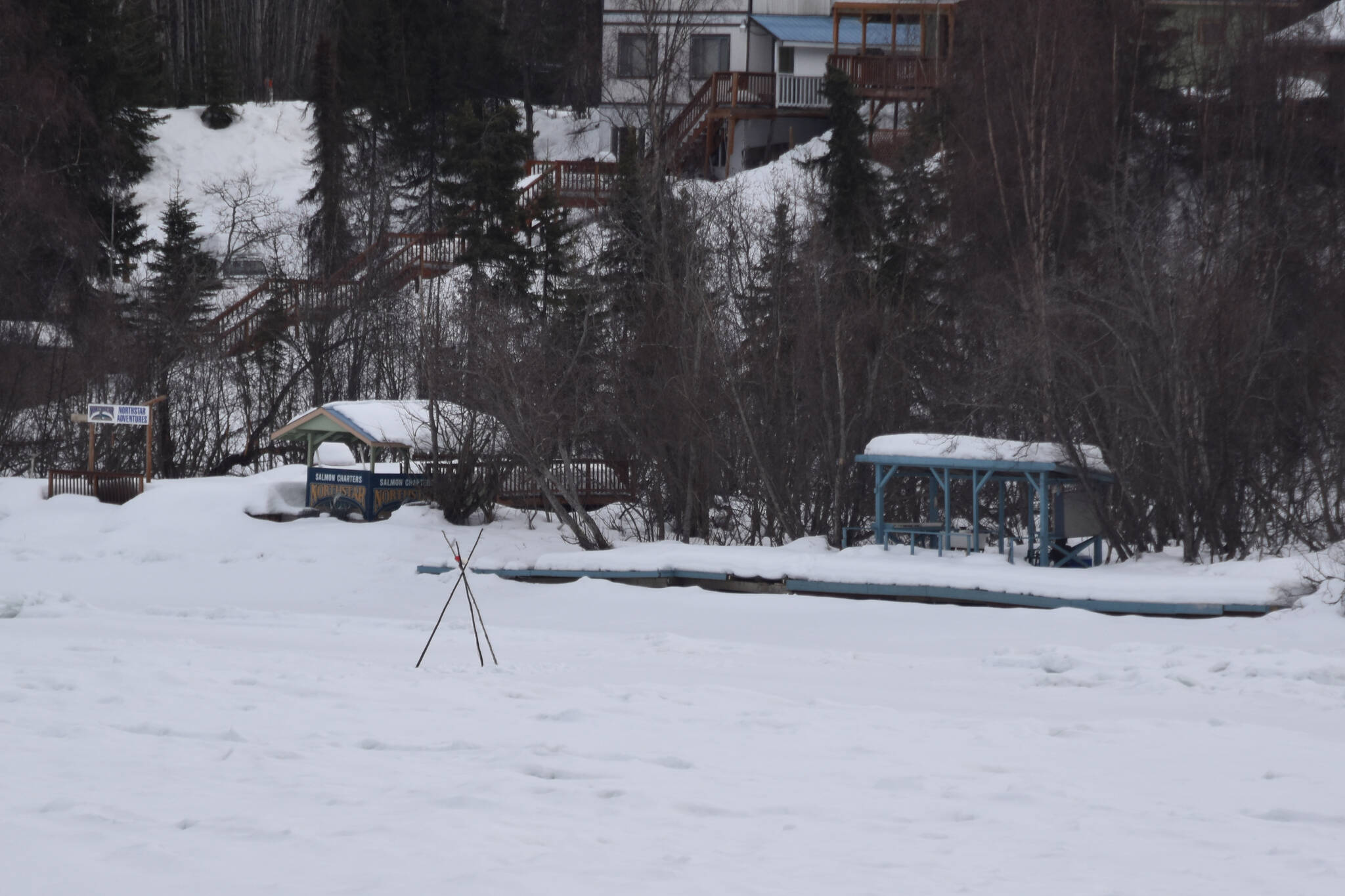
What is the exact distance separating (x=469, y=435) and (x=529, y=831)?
19.1 meters

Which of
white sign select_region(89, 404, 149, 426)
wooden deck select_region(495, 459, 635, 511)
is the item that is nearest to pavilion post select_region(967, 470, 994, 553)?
wooden deck select_region(495, 459, 635, 511)

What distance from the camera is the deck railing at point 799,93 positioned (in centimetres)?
3969

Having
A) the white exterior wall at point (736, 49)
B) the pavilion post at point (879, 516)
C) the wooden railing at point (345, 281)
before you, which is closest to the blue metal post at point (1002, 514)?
the pavilion post at point (879, 516)

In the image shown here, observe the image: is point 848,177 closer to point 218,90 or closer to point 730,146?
point 730,146

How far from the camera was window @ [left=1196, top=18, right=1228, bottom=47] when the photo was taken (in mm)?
31094

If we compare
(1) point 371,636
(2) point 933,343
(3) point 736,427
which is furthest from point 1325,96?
(1) point 371,636

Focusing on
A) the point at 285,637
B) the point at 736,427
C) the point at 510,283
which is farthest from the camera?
the point at 510,283

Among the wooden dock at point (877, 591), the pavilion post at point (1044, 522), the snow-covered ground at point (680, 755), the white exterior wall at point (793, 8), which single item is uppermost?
the white exterior wall at point (793, 8)

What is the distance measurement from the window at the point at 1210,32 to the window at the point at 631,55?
53.3 feet

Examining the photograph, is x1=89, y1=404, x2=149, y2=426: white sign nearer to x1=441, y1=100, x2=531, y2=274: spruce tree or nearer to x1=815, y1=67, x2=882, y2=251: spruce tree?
x1=441, y1=100, x2=531, y2=274: spruce tree

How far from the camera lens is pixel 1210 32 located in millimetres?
32125

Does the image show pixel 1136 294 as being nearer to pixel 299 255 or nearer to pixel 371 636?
pixel 371 636

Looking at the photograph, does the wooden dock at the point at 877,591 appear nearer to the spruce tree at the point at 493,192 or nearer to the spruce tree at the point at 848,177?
the spruce tree at the point at 848,177

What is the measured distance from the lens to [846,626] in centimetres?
1562
